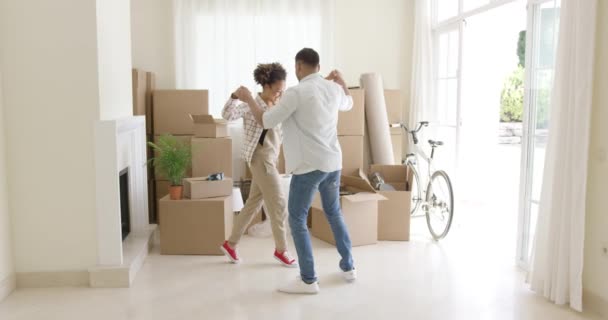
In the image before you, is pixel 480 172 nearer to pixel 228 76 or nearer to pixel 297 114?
pixel 228 76

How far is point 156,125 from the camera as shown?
525cm

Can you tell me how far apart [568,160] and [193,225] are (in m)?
2.60

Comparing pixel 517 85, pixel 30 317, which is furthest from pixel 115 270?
pixel 517 85

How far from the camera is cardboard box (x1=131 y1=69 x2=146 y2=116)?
500 cm

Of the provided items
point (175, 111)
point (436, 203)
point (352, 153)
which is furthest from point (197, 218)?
point (436, 203)

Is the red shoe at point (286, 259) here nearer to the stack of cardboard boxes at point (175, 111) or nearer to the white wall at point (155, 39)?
the stack of cardboard boxes at point (175, 111)

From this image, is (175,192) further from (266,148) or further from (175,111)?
(175,111)

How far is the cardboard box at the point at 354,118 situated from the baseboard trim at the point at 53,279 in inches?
104

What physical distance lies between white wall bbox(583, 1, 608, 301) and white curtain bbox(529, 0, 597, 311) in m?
0.06

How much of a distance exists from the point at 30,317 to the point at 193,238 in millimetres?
1377

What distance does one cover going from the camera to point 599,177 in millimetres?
2959

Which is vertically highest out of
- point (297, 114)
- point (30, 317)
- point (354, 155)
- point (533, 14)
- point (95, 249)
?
point (533, 14)

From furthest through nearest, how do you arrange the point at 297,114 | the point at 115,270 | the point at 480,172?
the point at 480,172 < the point at 115,270 < the point at 297,114

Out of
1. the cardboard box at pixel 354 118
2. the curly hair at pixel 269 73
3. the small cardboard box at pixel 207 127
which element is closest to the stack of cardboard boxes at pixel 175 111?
the small cardboard box at pixel 207 127
